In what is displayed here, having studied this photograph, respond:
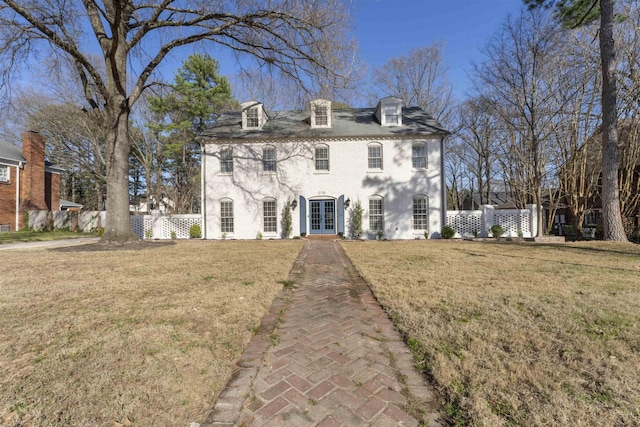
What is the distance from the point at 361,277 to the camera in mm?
5453

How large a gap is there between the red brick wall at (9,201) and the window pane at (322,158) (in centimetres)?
2057

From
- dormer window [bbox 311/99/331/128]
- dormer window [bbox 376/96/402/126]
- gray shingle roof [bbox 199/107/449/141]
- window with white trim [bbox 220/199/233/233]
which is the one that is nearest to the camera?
gray shingle roof [bbox 199/107/449/141]

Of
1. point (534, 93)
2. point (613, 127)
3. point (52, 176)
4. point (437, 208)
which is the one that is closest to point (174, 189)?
point (52, 176)

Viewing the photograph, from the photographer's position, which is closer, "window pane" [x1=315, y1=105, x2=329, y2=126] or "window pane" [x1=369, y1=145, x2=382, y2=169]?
"window pane" [x1=369, y1=145, x2=382, y2=169]

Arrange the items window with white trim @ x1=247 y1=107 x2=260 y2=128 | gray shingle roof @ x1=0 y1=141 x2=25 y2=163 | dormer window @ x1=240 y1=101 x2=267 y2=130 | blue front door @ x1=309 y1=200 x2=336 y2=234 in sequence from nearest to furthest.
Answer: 1. blue front door @ x1=309 y1=200 x2=336 y2=234
2. dormer window @ x1=240 y1=101 x2=267 y2=130
3. window with white trim @ x1=247 y1=107 x2=260 y2=128
4. gray shingle roof @ x1=0 y1=141 x2=25 y2=163

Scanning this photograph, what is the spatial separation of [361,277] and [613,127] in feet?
42.5

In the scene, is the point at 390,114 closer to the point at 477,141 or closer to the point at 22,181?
the point at 477,141

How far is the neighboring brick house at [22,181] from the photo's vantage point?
17.7 meters

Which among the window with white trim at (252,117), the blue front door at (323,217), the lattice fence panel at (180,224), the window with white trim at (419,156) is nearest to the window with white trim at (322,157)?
the blue front door at (323,217)

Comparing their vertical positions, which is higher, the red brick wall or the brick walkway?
the red brick wall

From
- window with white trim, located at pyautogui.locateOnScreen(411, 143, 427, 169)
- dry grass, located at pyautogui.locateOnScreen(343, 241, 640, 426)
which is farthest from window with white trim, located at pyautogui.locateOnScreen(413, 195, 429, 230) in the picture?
dry grass, located at pyautogui.locateOnScreen(343, 241, 640, 426)

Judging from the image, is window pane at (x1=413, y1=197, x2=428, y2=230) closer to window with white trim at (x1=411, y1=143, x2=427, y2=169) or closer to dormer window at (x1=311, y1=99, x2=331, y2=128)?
window with white trim at (x1=411, y1=143, x2=427, y2=169)

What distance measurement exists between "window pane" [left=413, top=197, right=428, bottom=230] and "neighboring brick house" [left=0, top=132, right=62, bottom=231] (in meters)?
25.5

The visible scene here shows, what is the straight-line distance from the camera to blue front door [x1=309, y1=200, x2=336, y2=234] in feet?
48.7
